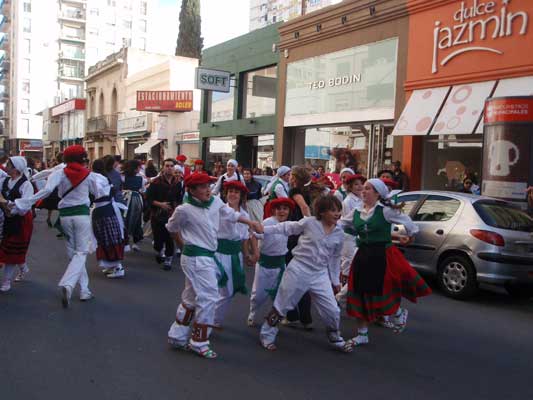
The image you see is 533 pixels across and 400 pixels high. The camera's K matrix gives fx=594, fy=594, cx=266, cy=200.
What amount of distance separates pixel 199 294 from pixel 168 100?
2857 centimetres

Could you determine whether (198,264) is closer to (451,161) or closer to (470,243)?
(470,243)

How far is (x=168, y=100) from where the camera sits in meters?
32.5

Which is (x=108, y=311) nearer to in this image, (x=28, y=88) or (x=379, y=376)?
(x=379, y=376)

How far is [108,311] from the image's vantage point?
6.55 metres

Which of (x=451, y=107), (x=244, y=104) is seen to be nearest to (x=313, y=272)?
(x=451, y=107)

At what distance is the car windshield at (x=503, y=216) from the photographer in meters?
7.85

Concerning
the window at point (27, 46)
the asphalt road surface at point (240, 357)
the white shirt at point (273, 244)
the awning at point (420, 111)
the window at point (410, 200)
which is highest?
the window at point (27, 46)

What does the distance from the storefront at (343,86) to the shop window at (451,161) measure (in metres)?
0.96

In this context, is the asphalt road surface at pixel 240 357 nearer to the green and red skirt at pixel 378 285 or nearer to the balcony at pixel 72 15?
the green and red skirt at pixel 378 285

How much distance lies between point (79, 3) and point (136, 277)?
Answer: 7615cm

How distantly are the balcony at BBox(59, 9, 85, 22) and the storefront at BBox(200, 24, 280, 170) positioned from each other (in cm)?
5494

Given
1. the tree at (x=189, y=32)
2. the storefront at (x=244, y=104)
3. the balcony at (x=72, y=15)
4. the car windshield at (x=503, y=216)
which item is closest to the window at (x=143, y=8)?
the balcony at (x=72, y=15)

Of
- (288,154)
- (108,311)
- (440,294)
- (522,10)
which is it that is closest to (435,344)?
(440,294)

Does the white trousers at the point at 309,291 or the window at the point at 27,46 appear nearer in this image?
the white trousers at the point at 309,291
